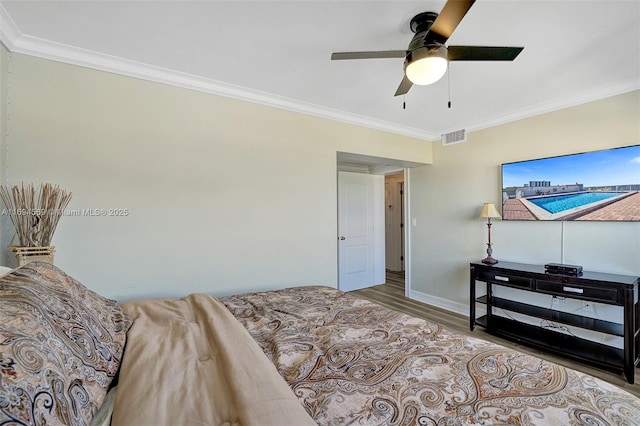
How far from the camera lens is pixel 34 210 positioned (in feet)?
5.67

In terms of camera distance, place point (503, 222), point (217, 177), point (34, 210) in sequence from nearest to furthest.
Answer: point (34, 210), point (217, 177), point (503, 222)

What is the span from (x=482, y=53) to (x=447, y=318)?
3.05 m

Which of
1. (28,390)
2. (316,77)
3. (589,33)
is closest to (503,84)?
(589,33)

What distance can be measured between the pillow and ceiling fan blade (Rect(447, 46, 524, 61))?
208 cm

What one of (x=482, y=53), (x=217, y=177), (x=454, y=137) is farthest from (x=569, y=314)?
(x=217, y=177)

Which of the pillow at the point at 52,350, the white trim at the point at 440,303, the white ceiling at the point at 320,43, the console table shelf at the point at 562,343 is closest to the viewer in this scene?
the pillow at the point at 52,350

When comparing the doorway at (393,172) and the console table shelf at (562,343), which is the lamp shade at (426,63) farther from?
the console table shelf at (562,343)

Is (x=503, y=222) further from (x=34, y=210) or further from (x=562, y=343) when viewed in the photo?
(x=34, y=210)

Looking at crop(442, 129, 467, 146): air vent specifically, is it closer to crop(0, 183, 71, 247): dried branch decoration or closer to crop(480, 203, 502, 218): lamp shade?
crop(480, 203, 502, 218): lamp shade

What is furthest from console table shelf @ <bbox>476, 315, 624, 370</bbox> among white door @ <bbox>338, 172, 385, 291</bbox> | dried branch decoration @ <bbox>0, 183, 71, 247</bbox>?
dried branch decoration @ <bbox>0, 183, 71, 247</bbox>

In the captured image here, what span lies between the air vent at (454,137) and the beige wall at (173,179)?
1.79 metres

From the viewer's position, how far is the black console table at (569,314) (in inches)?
85.7

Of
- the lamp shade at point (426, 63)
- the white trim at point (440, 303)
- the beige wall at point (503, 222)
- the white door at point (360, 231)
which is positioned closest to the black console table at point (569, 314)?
the beige wall at point (503, 222)

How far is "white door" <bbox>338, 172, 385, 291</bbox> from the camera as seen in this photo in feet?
15.1
